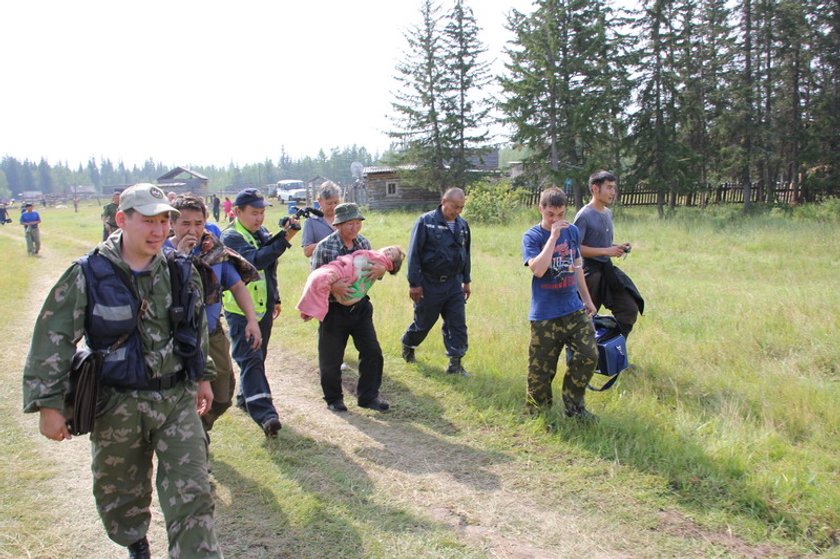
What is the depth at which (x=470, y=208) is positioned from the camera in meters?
25.3

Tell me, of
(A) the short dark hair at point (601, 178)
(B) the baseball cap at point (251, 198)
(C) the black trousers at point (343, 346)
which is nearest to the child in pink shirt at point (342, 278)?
(C) the black trousers at point (343, 346)

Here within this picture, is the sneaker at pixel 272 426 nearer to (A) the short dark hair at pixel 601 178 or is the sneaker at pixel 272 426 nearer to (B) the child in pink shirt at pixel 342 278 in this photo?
(B) the child in pink shirt at pixel 342 278

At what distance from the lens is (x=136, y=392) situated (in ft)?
9.46

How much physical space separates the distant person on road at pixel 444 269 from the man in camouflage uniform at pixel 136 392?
3776 millimetres

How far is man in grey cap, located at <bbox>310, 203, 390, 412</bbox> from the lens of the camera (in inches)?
217

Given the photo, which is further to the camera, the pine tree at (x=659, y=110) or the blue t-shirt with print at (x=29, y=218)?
the pine tree at (x=659, y=110)

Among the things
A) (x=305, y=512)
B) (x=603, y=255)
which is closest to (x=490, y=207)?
(x=603, y=255)

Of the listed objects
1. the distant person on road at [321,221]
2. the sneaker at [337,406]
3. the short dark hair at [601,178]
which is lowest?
the sneaker at [337,406]

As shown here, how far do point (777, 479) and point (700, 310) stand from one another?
5.15 metres

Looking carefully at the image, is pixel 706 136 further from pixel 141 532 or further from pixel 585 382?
pixel 141 532

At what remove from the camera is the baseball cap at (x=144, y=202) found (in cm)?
283

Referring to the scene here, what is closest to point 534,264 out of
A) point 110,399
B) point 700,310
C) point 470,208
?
point 110,399

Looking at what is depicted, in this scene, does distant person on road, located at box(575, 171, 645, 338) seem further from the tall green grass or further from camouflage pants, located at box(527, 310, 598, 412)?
camouflage pants, located at box(527, 310, 598, 412)

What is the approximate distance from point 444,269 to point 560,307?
6.42 ft
